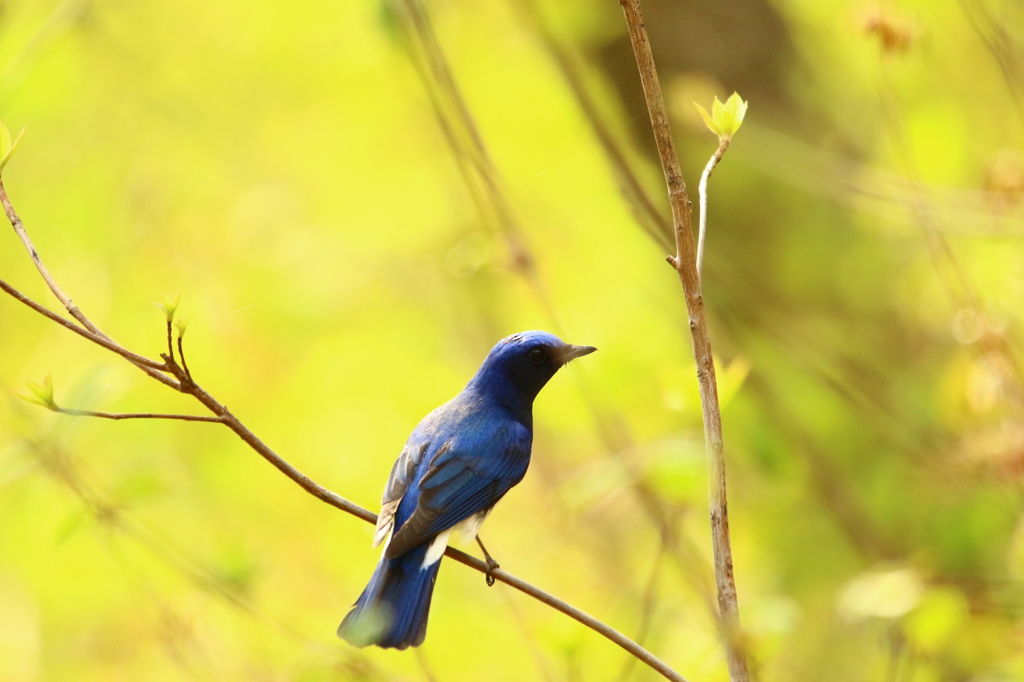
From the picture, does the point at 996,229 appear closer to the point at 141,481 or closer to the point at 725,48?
the point at 725,48

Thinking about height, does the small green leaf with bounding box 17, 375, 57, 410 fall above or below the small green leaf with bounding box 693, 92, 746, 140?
below

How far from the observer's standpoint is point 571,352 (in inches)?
126

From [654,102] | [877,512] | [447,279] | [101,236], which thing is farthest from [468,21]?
[654,102]

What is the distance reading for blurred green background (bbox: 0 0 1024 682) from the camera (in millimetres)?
3320

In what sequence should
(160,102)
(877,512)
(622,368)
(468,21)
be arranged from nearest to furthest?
(877,512) → (622,368) → (468,21) → (160,102)

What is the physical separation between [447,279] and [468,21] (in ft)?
5.93

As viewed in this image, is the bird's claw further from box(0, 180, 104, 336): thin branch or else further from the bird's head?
box(0, 180, 104, 336): thin branch

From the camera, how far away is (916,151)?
4.19m

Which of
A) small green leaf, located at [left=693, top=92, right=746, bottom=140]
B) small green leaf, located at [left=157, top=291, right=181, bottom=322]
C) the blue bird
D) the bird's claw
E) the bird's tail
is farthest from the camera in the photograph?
the blue bird

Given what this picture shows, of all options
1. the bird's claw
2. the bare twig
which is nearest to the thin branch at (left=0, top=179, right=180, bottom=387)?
the bare twig

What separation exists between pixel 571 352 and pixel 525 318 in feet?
8.47

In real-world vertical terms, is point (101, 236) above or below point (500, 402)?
above

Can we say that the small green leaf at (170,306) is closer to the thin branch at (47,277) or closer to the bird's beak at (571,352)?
the thin branch at (47,277)

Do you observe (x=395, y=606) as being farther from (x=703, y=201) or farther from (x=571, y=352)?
(x=703, y=201)
